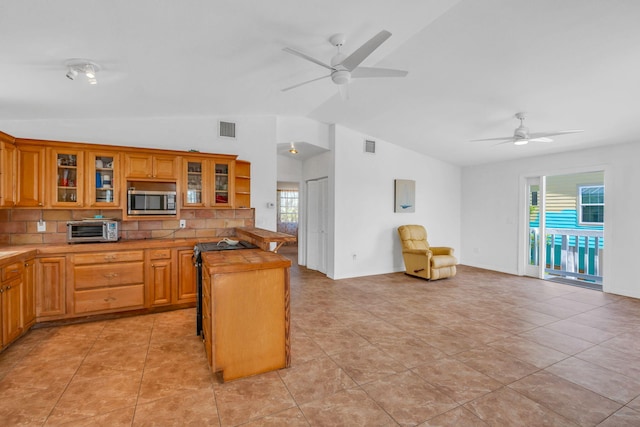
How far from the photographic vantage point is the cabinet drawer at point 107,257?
A: 11.0 ft

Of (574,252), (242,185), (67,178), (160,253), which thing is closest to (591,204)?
(574,252)

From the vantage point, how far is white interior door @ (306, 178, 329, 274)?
20.0ft

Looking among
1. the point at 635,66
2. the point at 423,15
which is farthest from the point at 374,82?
the point at 635,66

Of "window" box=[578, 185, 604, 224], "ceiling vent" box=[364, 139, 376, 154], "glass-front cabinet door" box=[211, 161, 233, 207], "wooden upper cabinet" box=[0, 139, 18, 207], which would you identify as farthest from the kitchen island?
"window" box=[578, 185, 604, 224]

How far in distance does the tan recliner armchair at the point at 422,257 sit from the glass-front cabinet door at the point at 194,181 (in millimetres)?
3887

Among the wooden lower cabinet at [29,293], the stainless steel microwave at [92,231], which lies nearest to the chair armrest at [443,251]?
the stainless steel microwave at [92,231]

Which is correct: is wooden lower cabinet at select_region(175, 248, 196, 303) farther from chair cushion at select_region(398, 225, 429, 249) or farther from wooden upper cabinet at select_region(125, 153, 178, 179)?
chair cushion at select_region(398, 225, 429, 249)

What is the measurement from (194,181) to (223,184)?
0.39 meters

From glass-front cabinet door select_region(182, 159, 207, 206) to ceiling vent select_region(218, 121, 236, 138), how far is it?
2.43 ft

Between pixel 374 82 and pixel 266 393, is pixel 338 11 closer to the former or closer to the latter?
pixel 374 82

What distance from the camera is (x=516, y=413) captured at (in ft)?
6.42

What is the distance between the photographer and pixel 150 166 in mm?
3859

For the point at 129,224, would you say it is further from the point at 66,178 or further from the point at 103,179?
the point at 66,178

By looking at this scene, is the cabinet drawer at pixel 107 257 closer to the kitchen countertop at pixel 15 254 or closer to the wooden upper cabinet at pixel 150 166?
the kitchen countertop at pixel 15 254
